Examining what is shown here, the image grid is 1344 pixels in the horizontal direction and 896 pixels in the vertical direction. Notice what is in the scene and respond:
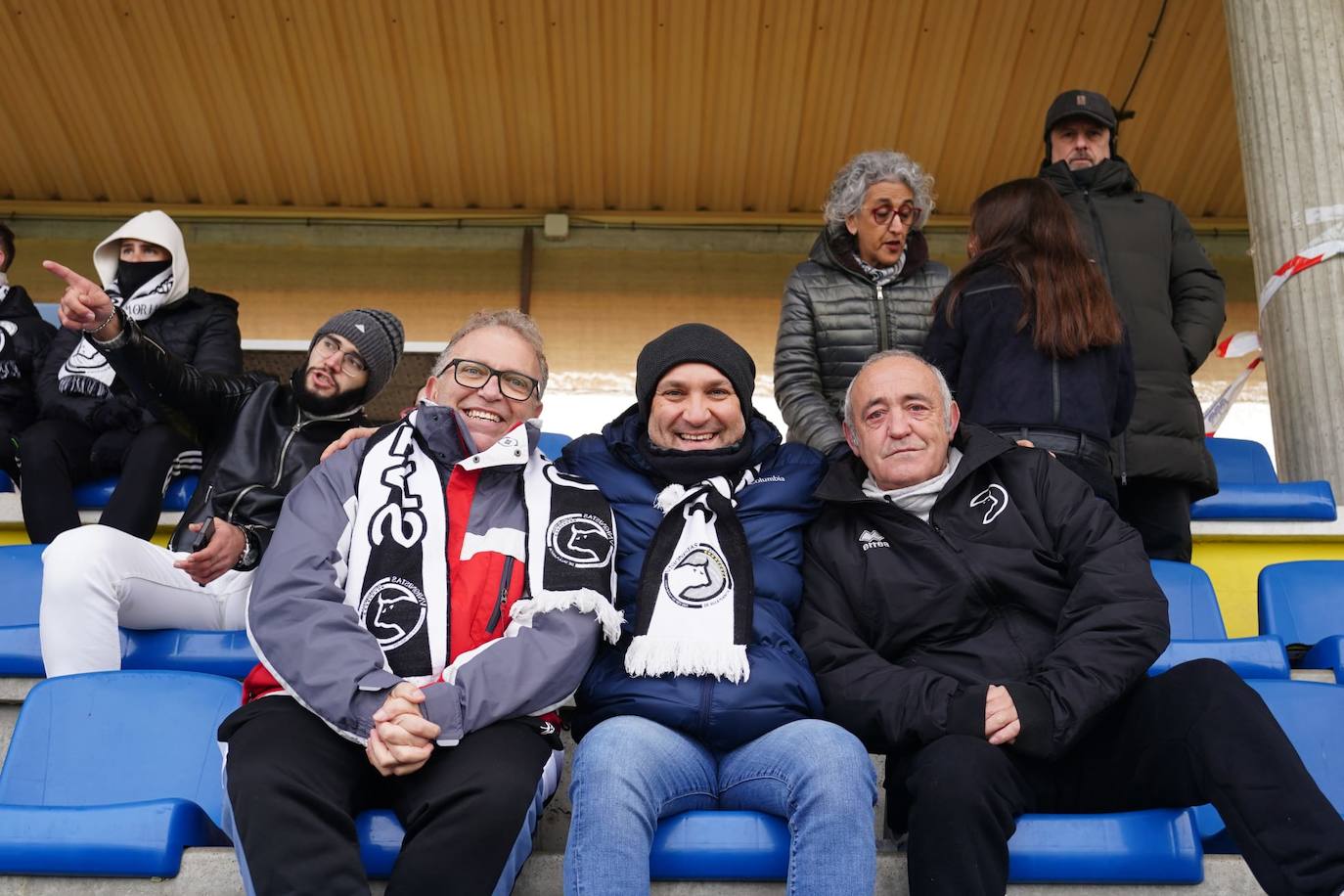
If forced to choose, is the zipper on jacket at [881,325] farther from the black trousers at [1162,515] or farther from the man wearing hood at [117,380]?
the man wearing hood at [117,380]

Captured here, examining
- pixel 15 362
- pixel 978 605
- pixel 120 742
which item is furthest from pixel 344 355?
pixel 978 605

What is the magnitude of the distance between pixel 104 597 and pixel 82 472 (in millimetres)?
1348

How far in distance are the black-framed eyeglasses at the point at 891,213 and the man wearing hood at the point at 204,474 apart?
1206mm

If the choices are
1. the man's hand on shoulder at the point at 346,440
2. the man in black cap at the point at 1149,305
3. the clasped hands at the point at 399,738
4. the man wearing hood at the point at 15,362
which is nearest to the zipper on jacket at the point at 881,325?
the man in black cap at the point at 1149,305

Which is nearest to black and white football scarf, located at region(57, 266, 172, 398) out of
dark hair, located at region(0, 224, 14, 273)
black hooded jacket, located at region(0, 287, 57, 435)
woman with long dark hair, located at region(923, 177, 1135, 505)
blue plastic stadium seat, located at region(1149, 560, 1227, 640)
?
black hooded jacket, located at region(0, 287, 57, 435)

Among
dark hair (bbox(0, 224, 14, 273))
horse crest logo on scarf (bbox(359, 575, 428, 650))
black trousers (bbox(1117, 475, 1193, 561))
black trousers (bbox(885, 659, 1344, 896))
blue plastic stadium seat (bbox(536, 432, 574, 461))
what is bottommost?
black trousers (bbox(885, 659, 1344, 896))

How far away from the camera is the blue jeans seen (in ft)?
5.33

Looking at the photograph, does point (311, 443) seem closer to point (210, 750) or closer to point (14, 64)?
point (210, 750)

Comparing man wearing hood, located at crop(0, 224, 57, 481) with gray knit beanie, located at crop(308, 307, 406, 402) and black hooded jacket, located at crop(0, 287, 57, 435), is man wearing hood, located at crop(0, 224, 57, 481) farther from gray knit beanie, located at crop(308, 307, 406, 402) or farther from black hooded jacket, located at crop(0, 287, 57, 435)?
gray knit beanie, located at crop(308, 307, 406, 402)

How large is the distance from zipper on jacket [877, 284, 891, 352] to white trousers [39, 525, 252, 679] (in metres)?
1.53

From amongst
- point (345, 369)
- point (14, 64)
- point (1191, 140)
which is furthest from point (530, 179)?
point (345, 369)

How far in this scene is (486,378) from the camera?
2271 mm

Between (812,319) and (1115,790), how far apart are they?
1.47m

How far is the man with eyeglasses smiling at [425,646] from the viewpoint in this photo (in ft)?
5.37
